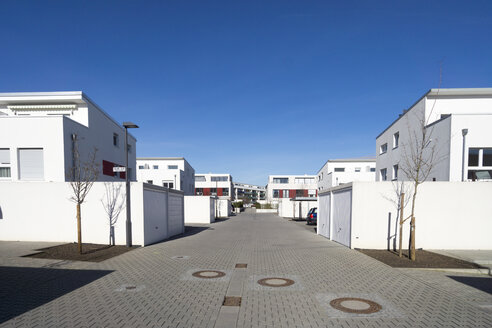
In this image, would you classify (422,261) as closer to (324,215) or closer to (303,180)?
(324,215)

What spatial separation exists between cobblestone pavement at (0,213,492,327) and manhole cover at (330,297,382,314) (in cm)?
14

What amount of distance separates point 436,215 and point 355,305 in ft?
25.9

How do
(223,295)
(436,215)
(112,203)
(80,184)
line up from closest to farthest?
(223,295) → (80,184) → (436,215) → (112,203)

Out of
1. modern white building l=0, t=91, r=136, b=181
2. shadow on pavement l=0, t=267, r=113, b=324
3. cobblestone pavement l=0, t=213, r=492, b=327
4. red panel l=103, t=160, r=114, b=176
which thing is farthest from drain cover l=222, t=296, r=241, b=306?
red panel l=103, t=160, r=114, b=176

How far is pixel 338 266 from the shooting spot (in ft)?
28.0

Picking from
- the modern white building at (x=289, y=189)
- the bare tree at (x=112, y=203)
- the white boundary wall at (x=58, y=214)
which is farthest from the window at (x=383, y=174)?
the modern white building at (x=289, y=189)

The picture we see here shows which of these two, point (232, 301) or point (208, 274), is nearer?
point (232, 301)

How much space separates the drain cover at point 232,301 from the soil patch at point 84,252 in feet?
18.1

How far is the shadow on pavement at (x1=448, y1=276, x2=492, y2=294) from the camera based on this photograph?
6368 mm

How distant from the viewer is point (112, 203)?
11.9 m

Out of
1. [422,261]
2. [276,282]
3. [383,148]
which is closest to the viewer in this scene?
[276,282]

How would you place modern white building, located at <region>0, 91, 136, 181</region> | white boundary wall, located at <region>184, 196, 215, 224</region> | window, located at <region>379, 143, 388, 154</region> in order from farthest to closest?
1. white boundary wall, located at <region>184, 196, 215, 224</region>
2. window, located at <region>379, 143, 388, 154</region>
3. modern white building, located at <region>0, 91, 136, 181</region>

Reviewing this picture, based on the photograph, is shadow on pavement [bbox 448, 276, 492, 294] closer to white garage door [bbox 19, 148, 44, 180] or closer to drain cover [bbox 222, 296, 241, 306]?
drain cover [bbox 222, 296, 241, 306]

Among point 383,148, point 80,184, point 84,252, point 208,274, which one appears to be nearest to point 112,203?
point 80,184
